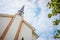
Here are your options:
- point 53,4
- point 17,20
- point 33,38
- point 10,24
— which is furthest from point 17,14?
point 53,4

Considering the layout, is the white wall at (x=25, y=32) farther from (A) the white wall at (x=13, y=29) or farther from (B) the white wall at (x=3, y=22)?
(B) the white wall at (x=3, y=22)

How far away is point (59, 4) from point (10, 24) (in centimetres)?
1536

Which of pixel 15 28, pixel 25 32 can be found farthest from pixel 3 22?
pixel 25 32

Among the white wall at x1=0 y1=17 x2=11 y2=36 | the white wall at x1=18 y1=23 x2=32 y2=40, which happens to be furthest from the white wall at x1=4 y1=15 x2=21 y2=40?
the white wall at x1=18 y1=23 x2=32 y2=40

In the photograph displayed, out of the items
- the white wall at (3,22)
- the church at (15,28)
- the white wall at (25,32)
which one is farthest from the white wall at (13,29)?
the white wall at (25,32)

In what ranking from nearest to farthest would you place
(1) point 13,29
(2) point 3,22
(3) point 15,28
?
(1) point 13,29, (3) point 15,28, (2) point 3,22

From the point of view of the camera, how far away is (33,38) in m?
27.4

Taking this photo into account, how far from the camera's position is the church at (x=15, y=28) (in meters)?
20.8

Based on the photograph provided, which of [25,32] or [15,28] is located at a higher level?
[25,32]

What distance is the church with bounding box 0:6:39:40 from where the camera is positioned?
20844mm

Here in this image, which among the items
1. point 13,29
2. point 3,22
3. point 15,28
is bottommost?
point 13,29

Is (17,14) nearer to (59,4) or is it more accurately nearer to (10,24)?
(10,24)

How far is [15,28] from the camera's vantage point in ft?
73.9

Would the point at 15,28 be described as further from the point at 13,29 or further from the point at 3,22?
the point at 3,22
